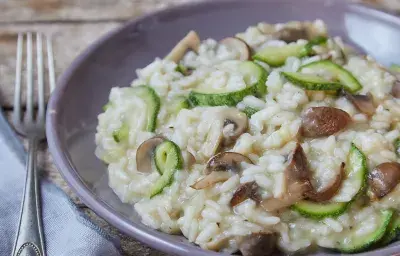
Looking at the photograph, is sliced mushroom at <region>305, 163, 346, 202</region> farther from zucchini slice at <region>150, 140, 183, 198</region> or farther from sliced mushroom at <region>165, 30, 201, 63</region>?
sliced mushroom at <region>165, 30, 201, 63</region>

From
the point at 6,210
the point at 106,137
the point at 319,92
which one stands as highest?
the point at 319,92

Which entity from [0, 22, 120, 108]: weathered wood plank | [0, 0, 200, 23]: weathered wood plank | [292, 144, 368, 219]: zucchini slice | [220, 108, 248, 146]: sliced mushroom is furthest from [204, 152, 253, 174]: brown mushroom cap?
[0, 0, 200, 23]: weathered wood plank

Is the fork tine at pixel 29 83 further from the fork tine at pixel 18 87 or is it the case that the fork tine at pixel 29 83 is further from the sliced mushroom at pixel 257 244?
the sliced mushroom at pixel 257 244

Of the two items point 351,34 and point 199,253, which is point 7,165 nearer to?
point 199,253

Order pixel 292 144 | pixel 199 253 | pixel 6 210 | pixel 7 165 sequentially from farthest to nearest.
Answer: pixel 7 165
pixel 6 210
pixel 292 144
pixel 199 253

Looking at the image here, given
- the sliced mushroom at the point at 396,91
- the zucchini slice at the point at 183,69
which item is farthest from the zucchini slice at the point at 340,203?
the zucchini slice at the point at 183,69

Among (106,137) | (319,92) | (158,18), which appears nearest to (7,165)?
(106,137)
